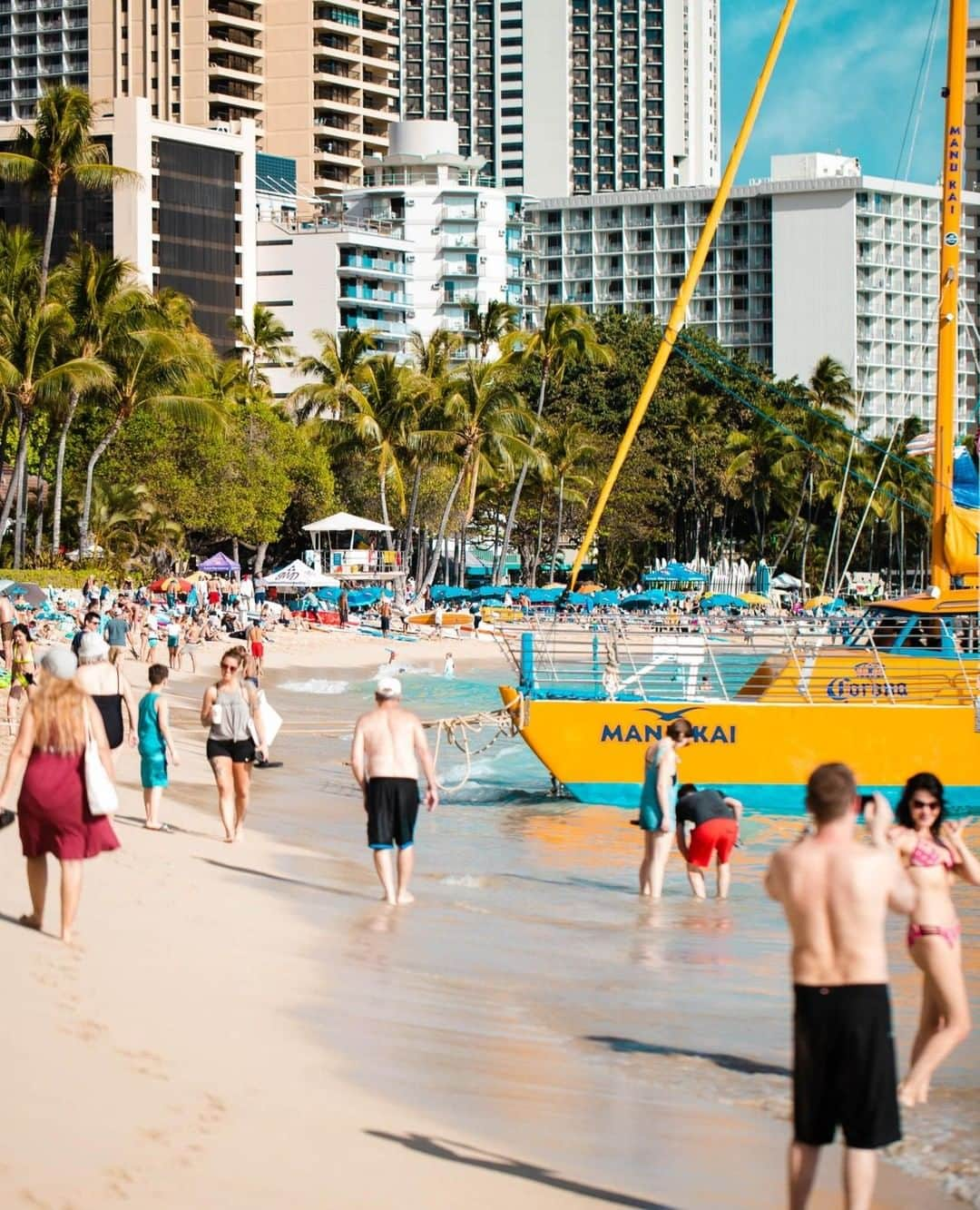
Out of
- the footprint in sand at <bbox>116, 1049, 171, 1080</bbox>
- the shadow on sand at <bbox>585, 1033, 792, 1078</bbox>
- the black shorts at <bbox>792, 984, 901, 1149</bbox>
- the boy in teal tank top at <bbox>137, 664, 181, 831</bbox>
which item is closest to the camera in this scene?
the black shorts at <bbox>792, 984, 901, 1149</bbox>

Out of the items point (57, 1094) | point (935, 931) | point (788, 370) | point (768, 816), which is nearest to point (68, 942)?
point (57, 1094)

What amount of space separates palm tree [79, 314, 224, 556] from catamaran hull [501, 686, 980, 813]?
3425cm

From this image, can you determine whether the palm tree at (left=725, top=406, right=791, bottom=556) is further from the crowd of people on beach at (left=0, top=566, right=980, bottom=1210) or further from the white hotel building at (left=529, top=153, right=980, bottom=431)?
the crowd of people on beach at (left=0, top=566, right=980, bottom=1210)

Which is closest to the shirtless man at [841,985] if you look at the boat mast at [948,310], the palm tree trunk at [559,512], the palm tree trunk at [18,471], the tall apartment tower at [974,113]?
the boat mast at [948,310]

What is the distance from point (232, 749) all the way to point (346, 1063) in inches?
227

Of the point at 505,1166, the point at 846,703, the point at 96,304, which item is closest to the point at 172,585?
the point at 96,304

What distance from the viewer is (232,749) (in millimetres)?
13117

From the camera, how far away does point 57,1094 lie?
6.45m

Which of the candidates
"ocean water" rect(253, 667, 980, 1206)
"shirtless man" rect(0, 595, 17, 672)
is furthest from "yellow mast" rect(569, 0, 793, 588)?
"shirtless man" rect(0, 595, 17, 672)

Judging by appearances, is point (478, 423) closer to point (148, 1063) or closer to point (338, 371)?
point (338, 371)

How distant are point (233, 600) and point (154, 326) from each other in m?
9.00

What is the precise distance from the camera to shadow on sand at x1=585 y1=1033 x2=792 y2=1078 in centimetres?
801

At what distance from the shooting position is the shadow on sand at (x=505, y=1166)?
20.3 ft

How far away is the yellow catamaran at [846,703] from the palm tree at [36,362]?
102ft
